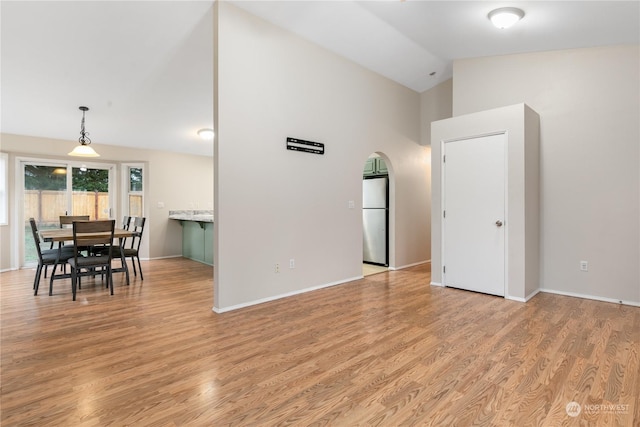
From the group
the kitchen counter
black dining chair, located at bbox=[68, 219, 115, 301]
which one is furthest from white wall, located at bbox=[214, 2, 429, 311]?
the kitchen counter

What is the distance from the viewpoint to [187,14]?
3262 millimetres

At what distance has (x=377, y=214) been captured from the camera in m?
5.91

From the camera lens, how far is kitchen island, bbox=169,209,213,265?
20.2 ft

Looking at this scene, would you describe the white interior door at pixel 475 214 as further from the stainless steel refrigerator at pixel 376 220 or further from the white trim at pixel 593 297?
the stainless steel refrigerator at pixel 376 220

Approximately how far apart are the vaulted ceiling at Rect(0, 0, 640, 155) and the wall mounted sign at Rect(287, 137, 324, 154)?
1.32 metres

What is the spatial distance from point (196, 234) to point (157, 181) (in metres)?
1.56

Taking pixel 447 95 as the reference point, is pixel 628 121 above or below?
below

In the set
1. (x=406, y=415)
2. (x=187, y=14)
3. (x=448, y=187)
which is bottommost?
(x=406, y=415)

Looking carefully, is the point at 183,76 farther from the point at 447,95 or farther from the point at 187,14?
the point at 447,95

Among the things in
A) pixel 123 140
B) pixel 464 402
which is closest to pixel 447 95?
pixel 464 402

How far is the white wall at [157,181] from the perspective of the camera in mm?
5750

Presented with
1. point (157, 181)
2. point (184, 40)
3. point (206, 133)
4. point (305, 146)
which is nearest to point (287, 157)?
point (305, 146)

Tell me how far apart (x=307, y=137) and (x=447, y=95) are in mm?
3042

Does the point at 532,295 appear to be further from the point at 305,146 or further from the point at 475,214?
the point at 305,146
